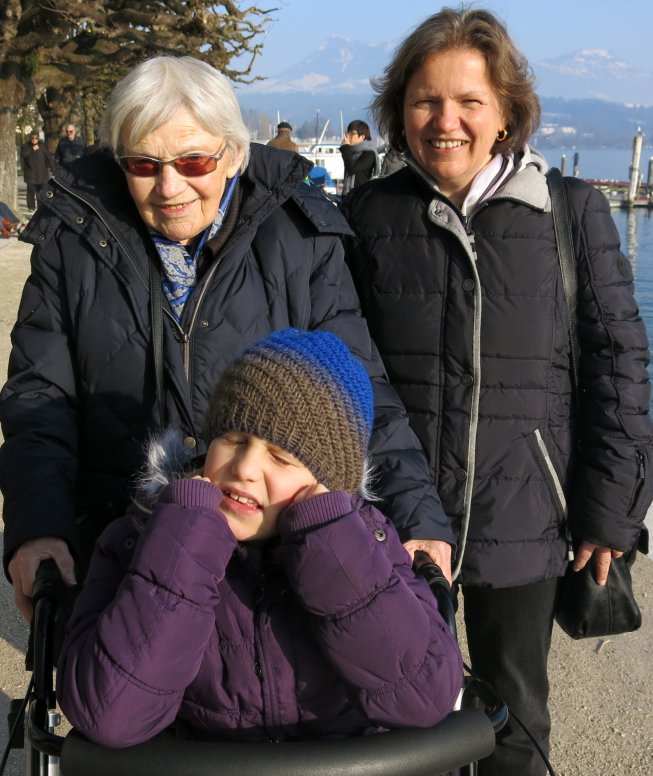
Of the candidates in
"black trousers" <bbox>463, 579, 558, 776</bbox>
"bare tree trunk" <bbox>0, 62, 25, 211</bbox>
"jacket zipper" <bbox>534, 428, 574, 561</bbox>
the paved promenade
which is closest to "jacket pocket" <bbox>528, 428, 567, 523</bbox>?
"jacket zipper" <bbox>534, 428, 574, 561</bbox>

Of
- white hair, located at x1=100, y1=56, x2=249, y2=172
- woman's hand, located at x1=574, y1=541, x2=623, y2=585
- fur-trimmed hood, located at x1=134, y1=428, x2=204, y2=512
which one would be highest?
white hair, located at x1=100, y1=56, x2=249, y2=172

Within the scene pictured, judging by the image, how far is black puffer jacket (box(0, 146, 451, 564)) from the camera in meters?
2.25

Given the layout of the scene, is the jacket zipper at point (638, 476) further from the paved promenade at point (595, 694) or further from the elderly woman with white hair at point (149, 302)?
the paved promenade at point (595, 694)

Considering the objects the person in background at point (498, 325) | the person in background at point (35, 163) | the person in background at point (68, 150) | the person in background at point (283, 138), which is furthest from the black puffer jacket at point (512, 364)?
the person in background at point (35, 163)

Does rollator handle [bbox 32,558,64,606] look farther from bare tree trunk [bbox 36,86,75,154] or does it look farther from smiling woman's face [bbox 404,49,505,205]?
bare tree trunk [bbox 36,86,75,154]

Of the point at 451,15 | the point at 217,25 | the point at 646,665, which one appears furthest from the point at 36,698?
the point at 217,25

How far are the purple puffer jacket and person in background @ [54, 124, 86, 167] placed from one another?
4.15 feet

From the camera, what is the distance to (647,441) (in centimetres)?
258

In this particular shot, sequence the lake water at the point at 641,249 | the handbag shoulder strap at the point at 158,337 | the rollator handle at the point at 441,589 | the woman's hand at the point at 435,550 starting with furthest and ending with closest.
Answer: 1. the lake water at the point at 641,249
2. the handbag shoulder strap at the point at 158,337
3. the woman's hand at the point at 435,550
4. the rollator handle at the point at 441,589

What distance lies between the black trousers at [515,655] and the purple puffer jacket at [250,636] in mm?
994

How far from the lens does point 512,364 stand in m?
2.57

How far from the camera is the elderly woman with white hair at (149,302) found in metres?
2.20

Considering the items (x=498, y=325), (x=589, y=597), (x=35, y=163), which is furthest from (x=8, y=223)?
(x=589, y=597)

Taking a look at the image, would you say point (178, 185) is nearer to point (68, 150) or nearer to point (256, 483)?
point (256, 483)
